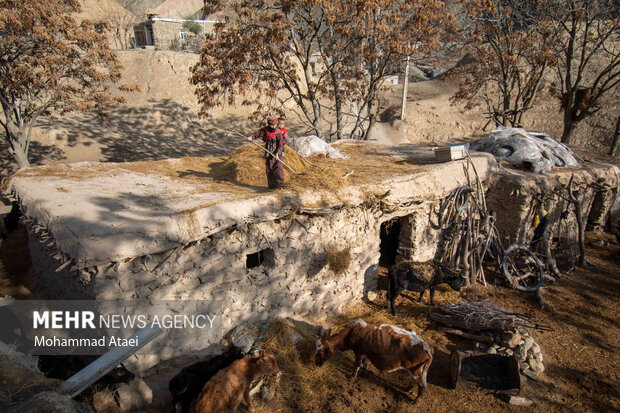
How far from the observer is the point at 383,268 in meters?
8.95

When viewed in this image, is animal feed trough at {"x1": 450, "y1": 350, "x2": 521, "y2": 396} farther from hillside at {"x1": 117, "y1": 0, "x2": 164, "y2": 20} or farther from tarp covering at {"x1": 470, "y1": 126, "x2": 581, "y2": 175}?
hillside at {"x1": 117, "y1": 0, "x2": 164, "y2": 20}

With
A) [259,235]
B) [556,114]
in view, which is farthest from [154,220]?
[556,114]

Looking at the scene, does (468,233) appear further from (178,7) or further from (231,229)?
(178,7)

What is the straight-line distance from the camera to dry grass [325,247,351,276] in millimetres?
6605

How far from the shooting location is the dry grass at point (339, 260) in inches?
260

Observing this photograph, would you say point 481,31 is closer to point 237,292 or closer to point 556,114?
point 556,114

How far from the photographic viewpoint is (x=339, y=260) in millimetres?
6691

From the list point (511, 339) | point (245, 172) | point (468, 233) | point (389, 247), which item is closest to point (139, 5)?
point (245, 172)

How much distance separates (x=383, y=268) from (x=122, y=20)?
157 ft

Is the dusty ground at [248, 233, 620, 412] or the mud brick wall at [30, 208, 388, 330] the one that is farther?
the dusty ground at [248, 233, 620, 412]

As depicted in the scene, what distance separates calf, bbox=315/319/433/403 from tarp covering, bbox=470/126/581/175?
6.58m

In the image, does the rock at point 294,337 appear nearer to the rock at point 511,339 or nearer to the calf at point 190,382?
the calf at point 190,382

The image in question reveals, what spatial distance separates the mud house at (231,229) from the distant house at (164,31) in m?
31.2

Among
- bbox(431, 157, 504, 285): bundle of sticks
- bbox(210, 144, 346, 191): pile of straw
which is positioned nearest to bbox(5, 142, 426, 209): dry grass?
bbox(210, 144, 346, 191): pile of straw
